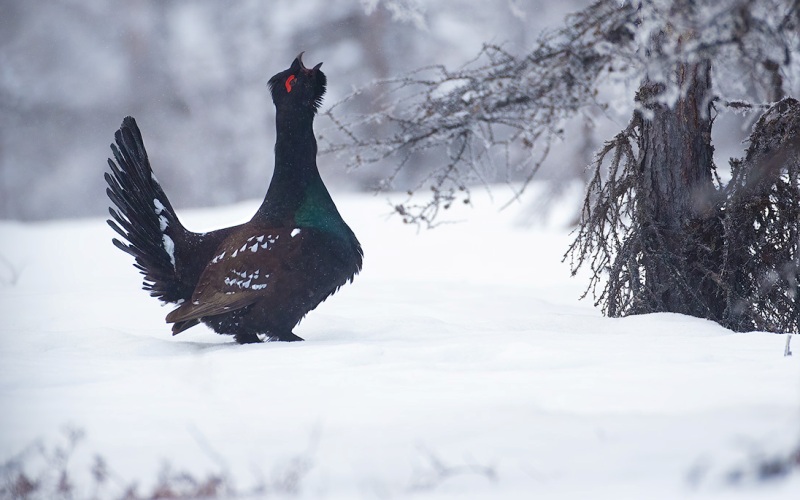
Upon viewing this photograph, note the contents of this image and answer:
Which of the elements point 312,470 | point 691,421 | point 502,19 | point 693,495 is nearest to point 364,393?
point 312,470

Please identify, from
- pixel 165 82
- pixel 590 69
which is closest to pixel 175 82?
pixel 165 82

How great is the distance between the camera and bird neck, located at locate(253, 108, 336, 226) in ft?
→ 14.8

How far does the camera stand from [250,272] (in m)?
4.36

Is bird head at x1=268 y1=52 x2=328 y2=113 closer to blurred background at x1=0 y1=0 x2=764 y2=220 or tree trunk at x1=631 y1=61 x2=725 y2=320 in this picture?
tree trunk at x1=631 y1=61 x2=725 y2=320

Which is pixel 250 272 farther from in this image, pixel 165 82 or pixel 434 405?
pixel 165 82

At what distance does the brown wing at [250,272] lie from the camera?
4.33 meters

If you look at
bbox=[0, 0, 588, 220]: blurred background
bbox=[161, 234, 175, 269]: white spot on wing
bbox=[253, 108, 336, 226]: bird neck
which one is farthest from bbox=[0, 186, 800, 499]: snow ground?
bbox=[0, 0, 588, 220]: blurred background

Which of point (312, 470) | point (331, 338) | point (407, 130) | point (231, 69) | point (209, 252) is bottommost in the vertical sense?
point (312, 470)

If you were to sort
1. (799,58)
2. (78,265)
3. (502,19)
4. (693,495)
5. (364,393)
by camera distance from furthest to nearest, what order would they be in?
(502,19) < (78,265) < (799,58) < (364,393) < (693,495)

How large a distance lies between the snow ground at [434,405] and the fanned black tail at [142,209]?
1.62ft

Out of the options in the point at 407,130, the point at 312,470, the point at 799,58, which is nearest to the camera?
the point at 312,470

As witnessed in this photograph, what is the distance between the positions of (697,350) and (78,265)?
8.13 metres

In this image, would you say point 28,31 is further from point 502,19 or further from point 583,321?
point 583,321

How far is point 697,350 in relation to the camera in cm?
344
